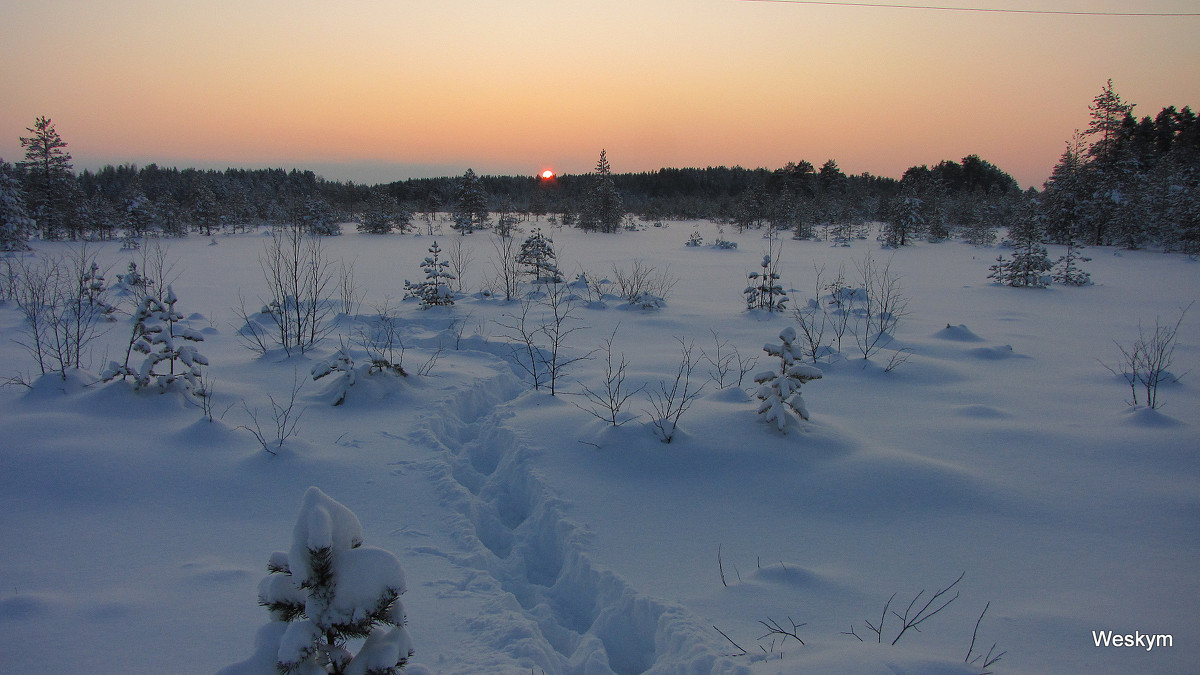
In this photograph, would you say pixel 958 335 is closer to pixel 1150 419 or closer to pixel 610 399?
pixel 1150 419

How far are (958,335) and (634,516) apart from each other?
6.90m

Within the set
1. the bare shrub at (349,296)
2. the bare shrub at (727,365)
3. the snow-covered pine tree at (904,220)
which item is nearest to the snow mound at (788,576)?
the bare shrub at (727,365)

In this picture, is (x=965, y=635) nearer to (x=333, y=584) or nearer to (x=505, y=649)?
(x=505, y=649)

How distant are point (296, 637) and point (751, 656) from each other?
6.54 ft

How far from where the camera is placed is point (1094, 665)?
237cm

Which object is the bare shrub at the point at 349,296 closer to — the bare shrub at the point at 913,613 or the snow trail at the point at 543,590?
the snow trail at the point at 543,590

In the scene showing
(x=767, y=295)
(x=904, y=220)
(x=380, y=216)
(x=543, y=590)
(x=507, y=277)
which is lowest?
(x=543, y=590)

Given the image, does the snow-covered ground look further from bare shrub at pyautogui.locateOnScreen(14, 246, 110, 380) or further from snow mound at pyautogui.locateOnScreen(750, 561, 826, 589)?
bare shrub at pyautogui.locateOnScreen(14, 246, 110, 380)

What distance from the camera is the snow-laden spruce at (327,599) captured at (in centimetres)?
130

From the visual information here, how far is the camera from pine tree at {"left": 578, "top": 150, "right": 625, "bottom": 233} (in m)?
28.4

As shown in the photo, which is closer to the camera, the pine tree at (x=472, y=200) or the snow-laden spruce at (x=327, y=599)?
the snow-laden spruce at (x=327, y=599)

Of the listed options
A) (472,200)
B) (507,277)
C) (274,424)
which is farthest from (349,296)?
(472,200)

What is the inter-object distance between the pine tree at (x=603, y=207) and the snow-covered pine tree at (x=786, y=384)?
80.7 feet

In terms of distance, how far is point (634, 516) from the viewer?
12.7 ft
